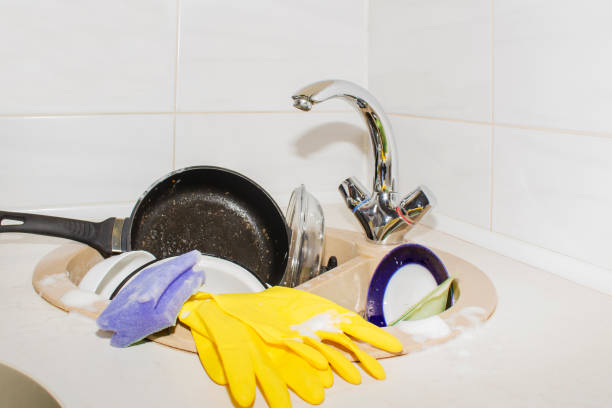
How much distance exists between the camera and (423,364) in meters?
0.49

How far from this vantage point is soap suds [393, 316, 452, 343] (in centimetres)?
53

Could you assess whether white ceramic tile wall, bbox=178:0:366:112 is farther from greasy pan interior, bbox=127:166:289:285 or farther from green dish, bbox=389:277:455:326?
green dish, bbox=389:277:455:326

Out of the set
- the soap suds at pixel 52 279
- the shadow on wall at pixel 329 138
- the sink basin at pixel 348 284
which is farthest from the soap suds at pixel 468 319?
the shadow on wall at pixel 329 138

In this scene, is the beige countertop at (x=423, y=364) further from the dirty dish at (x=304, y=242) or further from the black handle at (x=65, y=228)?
the dirty dish at (x=304, y=242)

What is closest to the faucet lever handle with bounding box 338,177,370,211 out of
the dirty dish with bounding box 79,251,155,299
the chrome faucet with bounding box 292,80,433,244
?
the chrome faucet with bounding box 292,80,433,244

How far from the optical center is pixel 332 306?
1.87ft

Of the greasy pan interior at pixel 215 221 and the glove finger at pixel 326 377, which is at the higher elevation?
the greasy pan interior at pixel 215 221

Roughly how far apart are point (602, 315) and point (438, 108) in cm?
46

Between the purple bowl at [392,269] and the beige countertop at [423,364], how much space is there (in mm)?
92

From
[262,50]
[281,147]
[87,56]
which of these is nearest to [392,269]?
[281,147]

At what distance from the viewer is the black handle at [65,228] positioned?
0.72 meters

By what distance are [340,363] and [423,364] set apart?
0.27 feet

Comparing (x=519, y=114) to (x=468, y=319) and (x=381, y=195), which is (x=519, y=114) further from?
(x=468, y=319)

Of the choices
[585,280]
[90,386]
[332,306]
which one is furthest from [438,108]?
[90,386]
